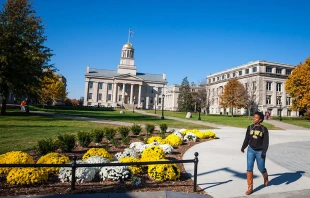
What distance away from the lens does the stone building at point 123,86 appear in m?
96.8

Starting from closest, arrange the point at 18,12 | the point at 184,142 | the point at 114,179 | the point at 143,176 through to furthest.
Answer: the point at 114,179
the point at 143,176
the point at 184,142
the point at 18,12

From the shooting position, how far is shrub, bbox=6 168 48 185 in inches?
211

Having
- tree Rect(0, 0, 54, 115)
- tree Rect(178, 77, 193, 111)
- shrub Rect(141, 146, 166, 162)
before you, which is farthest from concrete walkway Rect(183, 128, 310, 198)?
tree Rect(178, 77, 193, 111)

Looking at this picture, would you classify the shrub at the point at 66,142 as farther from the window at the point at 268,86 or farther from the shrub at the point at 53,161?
the window at the point at 268,86

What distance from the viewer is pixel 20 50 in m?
27.7

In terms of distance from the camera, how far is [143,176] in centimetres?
655

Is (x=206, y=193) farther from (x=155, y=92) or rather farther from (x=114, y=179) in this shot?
(x=155, y=92)

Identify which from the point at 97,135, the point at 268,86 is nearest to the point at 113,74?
the point at 268,86

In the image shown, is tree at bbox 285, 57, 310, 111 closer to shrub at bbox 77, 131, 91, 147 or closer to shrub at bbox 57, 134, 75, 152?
shrub at bbox 77, 131, 91, 147

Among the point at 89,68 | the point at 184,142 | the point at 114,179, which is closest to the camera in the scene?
the point at 114,179

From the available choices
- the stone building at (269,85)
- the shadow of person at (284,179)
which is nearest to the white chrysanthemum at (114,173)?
the shadow of person at (284,179)


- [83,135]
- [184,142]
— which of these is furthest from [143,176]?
[184,142]

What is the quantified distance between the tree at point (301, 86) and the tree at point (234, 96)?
14.2 m

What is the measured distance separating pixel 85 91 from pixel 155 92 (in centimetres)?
3129
